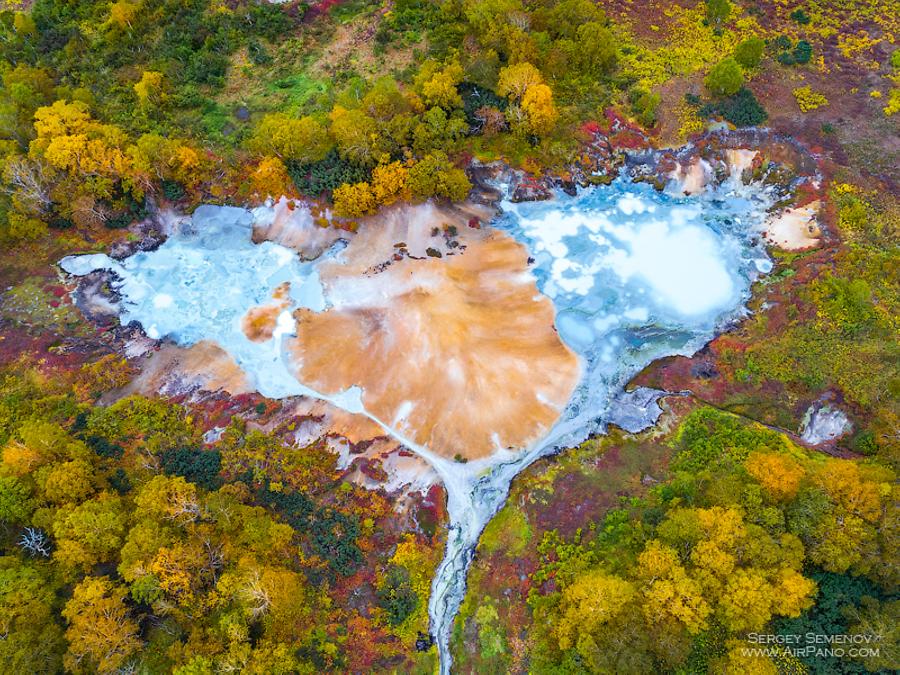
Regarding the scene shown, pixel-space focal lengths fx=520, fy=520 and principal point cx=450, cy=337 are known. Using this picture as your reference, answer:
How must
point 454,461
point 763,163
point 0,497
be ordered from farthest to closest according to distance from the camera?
point 763,163, point 454,461, point 0,497

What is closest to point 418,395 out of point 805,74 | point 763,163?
point 763,163

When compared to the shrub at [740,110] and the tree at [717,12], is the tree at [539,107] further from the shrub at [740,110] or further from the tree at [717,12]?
the tree at [717,12]

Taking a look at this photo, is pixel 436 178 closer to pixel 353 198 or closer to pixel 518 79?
pixel 353 198

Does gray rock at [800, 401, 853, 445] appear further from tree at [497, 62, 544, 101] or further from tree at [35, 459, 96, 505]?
tree at [35, 459, 96, 505]

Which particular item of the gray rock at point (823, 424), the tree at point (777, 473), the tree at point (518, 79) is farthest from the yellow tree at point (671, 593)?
the tree at point (518, 79)

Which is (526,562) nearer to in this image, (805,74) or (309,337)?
(309,337)

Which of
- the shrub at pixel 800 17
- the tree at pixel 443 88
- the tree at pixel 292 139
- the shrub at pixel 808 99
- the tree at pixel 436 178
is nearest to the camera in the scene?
the tree at pixel 436 178
